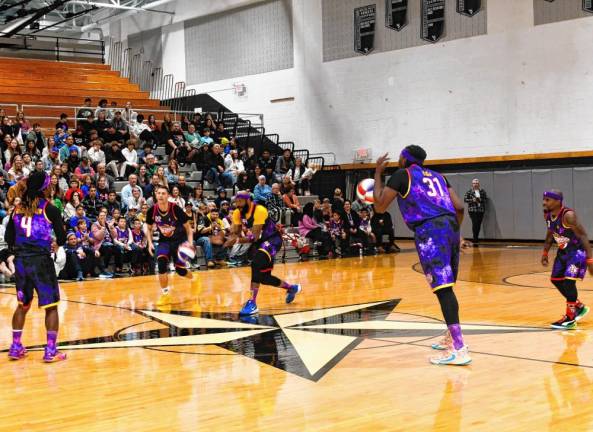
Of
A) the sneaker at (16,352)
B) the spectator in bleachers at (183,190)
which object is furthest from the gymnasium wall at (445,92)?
the sneaker at (16,352)

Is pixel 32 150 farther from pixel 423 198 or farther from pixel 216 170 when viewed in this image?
pixel 423 198

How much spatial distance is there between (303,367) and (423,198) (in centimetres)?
182

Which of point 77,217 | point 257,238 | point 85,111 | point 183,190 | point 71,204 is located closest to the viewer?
point 257,238

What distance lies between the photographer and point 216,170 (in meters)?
22.3

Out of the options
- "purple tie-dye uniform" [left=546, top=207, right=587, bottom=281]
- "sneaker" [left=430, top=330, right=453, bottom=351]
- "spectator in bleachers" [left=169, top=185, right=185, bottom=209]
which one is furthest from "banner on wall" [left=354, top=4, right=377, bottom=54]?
"sneaker" [left=430, top=330, right=453, bottom=351]

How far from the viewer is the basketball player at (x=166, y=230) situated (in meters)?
11.8

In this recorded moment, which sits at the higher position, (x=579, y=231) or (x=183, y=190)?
(x=183, y=190)

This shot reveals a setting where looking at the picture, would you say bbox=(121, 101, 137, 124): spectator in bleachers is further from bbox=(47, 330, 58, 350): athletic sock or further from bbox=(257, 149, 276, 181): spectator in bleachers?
bbox=(47, 330, 58, 350): athletic sock

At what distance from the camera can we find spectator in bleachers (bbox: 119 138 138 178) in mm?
20391

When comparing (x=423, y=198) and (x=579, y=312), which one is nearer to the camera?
(x=423, y=198)

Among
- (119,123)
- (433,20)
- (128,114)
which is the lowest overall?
(119,123)

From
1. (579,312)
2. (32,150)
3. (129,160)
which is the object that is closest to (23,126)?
(32,150)

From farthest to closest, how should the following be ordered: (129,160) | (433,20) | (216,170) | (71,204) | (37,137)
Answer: (433,20)
(216,170)
(129,160)
(37,137)
(71,204)

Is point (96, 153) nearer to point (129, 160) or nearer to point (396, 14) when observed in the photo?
point (129, 160)
